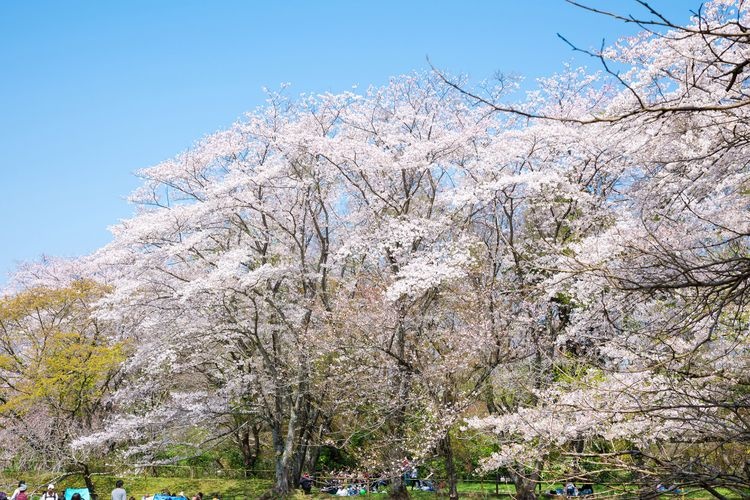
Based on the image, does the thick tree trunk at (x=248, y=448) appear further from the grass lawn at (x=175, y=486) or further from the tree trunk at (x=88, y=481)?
the tree trunk at (x=88, y=481)

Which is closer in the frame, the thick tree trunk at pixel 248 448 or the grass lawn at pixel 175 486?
the grass lawn at pixel 175 486

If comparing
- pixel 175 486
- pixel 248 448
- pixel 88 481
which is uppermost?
pixel 248 448

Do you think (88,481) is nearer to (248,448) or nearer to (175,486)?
(175,486)

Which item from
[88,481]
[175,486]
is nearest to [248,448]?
[175,486]

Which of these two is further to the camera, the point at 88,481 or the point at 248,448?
the point at 248,448

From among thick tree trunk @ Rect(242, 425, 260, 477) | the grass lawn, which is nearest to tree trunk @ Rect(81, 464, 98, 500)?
the grass lawn

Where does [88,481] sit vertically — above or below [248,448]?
below

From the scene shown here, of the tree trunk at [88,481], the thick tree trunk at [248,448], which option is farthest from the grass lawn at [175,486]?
the thick tree trunk at [248,448]

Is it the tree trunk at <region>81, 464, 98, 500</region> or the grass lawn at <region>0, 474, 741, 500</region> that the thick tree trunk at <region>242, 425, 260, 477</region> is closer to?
the grass lawn at <region>0, 474, 741, 500</region>

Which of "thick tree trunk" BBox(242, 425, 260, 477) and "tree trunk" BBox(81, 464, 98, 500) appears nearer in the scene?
"tree trunk" BBox(81, 464, 98, 500)

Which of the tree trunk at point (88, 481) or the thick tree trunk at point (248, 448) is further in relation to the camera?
the thick tree trunk at point (248, 448)

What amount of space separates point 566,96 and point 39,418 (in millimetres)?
16413

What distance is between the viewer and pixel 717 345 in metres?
8.77

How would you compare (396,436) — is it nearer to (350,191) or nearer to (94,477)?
(350,191)
